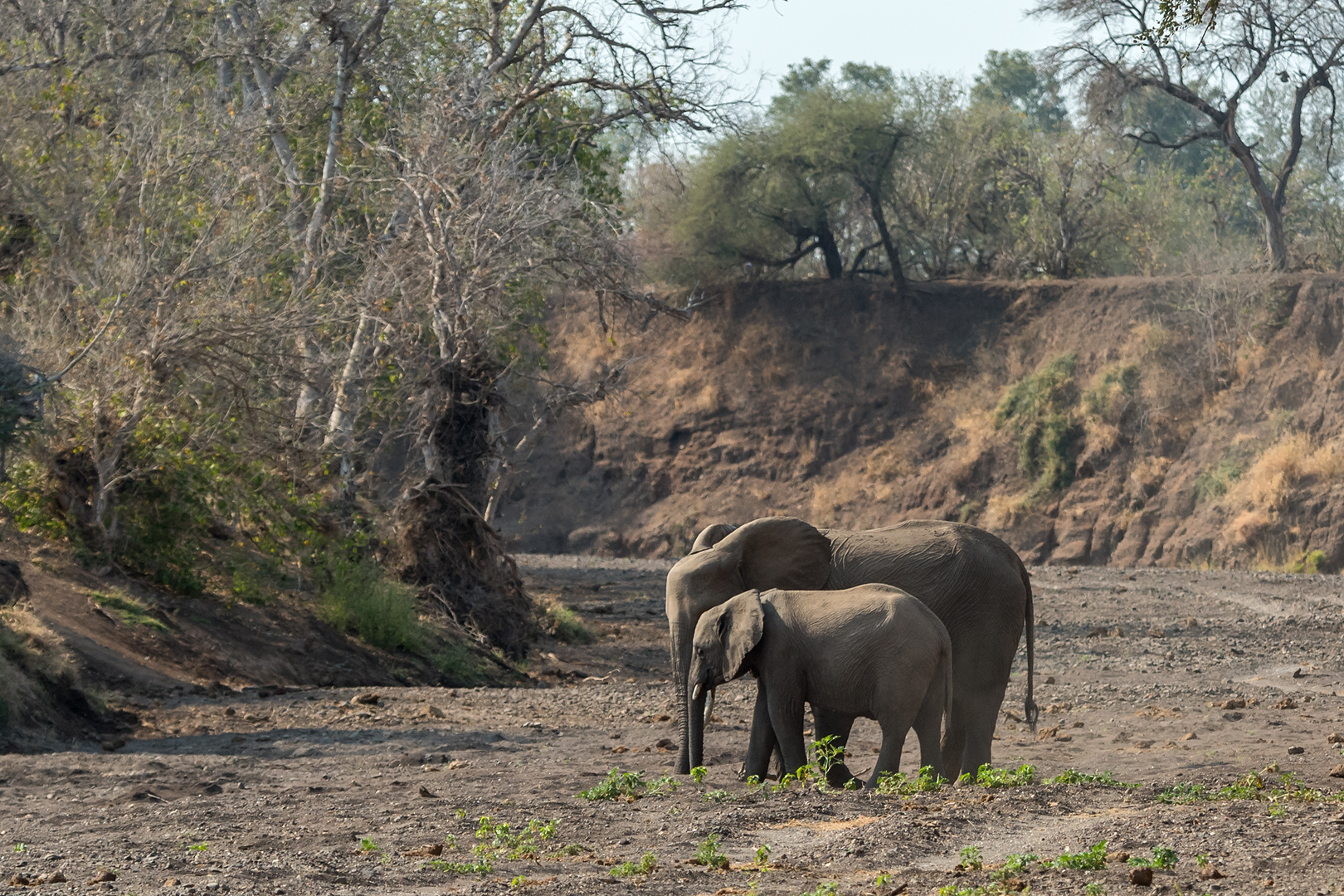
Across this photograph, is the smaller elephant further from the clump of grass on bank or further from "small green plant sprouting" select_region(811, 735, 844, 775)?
the clump of grass on bank

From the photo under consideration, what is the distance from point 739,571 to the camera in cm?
959

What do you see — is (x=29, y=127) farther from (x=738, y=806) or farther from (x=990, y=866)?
(x=990, y=866)

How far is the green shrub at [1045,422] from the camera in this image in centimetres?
3434

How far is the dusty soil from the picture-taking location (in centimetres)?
583

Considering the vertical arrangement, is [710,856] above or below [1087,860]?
below

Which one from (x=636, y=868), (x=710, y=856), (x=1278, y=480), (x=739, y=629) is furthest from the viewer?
(x=1278, y=480)

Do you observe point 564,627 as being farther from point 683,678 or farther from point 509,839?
point 509,839

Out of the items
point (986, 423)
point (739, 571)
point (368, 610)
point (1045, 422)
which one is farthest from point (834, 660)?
point (986, 423)

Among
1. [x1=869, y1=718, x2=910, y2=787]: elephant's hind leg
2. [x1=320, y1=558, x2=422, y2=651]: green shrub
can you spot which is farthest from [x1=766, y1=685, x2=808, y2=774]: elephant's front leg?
[x1=320, y1=558, x2=422, y2=651]: green shrub

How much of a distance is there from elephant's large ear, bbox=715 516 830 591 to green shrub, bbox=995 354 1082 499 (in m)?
25.7

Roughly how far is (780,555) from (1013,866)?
420 centimetres

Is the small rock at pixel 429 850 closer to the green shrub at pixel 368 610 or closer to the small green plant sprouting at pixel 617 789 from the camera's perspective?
the small green plant sprouting at pixel 617 789

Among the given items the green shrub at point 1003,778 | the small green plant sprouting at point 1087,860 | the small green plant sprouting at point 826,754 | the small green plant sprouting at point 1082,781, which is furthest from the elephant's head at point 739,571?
the small green plant sprouting at point 1087,860

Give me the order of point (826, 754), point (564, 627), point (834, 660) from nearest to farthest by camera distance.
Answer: point (826, 754) < point (834, 660) < point (564, 627)
